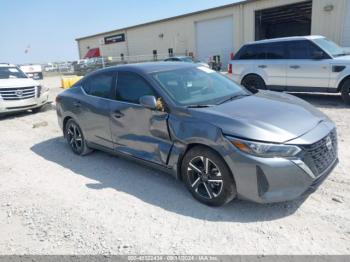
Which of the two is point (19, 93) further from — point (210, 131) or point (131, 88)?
point (210, 131)

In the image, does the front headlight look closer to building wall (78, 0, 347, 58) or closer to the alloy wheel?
the alloy wheel

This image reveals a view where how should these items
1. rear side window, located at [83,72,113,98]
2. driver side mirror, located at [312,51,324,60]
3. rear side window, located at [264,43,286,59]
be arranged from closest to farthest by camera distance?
rear side window, located at [83,72,113,98] < driver side mirror, located at [312,51,324,60] < rear side window, located at [264,43,286,59]

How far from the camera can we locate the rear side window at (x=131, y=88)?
4055mm

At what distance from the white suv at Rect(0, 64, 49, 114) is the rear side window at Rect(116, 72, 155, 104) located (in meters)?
6.30

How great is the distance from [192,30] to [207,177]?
94.7ft

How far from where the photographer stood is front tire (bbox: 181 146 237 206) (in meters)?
3.20

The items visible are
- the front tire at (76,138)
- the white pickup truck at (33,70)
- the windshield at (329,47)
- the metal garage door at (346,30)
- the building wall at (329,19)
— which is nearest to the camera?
the front tire at (76,138)

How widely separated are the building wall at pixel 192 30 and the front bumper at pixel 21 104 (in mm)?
19057

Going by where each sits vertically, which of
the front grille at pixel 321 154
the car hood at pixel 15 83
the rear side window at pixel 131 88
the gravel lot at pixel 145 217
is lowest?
the gravel lot at pixel 145 217

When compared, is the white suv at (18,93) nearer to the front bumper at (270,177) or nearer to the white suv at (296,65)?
the white suv at (296,65)

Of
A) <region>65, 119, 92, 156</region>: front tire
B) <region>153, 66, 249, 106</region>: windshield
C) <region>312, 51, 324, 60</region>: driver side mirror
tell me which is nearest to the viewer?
<region>153, 66, 249, 106</region>: windshield

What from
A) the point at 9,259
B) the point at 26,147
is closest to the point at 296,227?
the point at 9,259

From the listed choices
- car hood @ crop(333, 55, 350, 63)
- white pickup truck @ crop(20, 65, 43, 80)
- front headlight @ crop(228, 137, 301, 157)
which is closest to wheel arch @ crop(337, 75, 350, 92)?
car hood @ crop(333, 55, 350, 63)

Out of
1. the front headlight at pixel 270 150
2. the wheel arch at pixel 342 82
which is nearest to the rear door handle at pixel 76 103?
the front headlight at pixel 270 150
